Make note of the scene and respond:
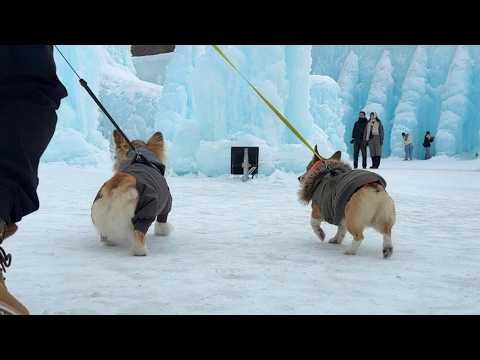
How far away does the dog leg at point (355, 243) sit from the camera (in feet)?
8.66

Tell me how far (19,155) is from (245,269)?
117 cm

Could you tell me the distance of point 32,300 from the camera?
1.72m

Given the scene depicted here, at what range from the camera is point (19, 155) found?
143 cm

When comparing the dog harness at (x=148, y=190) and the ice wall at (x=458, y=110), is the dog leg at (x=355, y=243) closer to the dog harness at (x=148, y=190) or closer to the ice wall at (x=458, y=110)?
the dog harness at (x=148, y=190)

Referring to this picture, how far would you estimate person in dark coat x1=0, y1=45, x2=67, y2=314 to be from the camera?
1.40m

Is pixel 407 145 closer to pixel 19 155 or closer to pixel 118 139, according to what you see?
pixel 118 139

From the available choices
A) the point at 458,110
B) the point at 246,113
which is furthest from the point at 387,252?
the point at 458,110

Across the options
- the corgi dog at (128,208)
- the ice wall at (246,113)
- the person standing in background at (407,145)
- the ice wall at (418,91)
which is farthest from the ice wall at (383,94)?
the corgi dog at (128,208)

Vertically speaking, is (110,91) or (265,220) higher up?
(110,91)

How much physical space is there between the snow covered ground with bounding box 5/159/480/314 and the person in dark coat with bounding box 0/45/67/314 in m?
0.40
